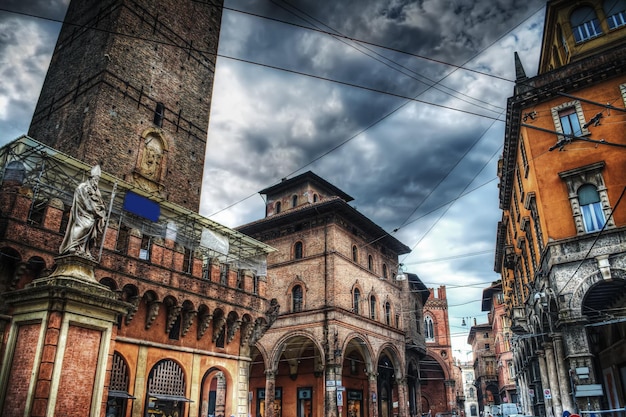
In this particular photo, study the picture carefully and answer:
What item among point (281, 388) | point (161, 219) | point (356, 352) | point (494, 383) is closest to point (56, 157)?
point (161, 219)

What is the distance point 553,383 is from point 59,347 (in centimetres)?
1793

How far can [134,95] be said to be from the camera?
72.9 feet

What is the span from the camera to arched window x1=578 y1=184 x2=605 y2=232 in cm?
1600

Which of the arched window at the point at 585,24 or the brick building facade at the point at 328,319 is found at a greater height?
the arched window at the point at 585,24

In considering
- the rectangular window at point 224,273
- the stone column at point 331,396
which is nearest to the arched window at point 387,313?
the stone column at point 331,396

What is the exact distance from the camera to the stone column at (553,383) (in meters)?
17.7

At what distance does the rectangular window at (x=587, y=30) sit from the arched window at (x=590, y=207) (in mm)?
7468

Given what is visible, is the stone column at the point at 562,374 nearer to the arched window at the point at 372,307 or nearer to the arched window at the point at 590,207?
the arched window at the point at 590,207

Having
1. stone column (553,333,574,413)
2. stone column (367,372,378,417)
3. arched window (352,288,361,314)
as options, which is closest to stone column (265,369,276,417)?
stone column (367,372,378,417)

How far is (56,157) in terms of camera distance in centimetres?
1470

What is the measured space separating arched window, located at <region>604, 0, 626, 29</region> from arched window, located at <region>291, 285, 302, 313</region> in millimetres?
21224

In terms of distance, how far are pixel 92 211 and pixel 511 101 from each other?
55.2 ft

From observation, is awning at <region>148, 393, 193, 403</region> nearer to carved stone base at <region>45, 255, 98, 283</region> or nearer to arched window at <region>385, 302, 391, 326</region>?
carved stone base at <region>45, 255, 98, 283</region>

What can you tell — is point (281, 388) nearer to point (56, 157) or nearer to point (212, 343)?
point (212, 343)
